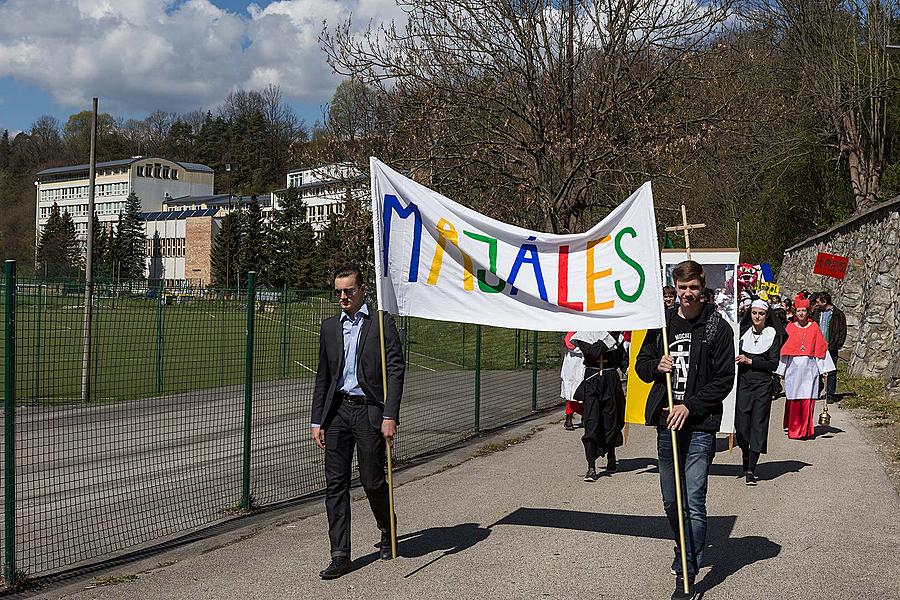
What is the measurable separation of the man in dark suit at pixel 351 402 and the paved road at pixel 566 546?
0.55 m

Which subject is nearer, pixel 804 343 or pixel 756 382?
pixel 756 382

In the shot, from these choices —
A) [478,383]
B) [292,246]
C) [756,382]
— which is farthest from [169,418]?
[292,246]

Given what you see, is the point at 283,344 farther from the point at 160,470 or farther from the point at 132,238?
the point at 132,238

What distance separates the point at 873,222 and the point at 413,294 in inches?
807

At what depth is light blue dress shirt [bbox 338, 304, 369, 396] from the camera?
6946 mm

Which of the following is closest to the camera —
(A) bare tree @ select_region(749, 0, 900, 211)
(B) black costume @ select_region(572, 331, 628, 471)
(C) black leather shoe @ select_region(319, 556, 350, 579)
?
(C) black leather shoe @ select_region(319, 556, 350, 579)

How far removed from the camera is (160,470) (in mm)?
10461

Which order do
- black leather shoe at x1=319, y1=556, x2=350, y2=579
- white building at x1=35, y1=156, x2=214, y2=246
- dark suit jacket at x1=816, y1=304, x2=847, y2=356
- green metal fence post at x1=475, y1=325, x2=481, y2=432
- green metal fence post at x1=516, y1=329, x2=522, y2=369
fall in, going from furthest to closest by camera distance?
white building at x1=35, y1=156, x2=214, y2=246 → green metal fence post at x1=516, y1=329, x2=522, y2=369 → dark suit jacket at x1=816, y1=304, x2=847, y2=356 → green metal fence post at x1=475, y1=325, x2=481, y2=432 → black leather shoe at x1=319, y1=556, x2=350, y2=579

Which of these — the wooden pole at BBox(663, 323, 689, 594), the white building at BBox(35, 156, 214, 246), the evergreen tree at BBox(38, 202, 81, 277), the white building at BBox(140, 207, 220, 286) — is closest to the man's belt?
the wooden pole at BBox(663, 323, 689, 594)

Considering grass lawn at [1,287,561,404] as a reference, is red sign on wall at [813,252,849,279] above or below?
above

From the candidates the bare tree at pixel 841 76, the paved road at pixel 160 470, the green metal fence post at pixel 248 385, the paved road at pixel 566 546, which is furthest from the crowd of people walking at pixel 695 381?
the bare tree at pixel 841 76

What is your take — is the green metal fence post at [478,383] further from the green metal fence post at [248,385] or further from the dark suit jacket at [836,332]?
the dark suit jacket at [836,332]

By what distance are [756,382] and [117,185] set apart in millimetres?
123420

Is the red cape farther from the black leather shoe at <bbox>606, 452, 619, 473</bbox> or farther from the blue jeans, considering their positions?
the blue jeans
